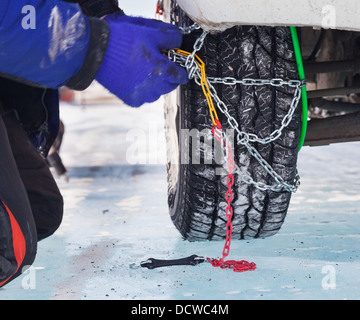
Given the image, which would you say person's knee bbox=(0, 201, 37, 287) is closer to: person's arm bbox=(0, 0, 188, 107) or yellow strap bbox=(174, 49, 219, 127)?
person's arm bbox=(0, 0, 188, 107)

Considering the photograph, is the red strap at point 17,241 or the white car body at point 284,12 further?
the red strap at point 17,241

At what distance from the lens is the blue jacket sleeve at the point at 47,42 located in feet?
4.33

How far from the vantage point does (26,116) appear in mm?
1955

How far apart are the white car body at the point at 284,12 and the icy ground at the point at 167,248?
72 centimetres

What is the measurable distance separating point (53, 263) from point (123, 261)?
243 millimetres

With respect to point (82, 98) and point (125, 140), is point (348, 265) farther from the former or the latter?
point (82, 98)

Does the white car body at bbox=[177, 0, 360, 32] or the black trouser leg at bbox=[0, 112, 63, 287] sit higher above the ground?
the white car body at bbox=[177, 0, 360, 32]

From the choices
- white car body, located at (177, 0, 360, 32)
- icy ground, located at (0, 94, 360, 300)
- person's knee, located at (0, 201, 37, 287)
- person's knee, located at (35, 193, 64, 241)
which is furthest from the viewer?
person's knee, located at (35, 193, 64, 241)

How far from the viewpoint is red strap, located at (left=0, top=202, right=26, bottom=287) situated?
1411 mm

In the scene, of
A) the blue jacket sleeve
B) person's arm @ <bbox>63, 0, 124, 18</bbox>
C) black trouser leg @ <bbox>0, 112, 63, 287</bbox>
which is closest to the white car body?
the blue jacket sleeve

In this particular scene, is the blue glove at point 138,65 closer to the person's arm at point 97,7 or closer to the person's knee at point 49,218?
the person's arm at point 97,7

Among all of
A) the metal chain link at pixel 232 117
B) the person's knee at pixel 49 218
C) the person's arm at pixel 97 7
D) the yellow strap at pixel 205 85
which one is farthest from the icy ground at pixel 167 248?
the person's arm at pixel 97 7

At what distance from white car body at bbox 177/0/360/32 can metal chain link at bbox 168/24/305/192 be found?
0.73 ft
